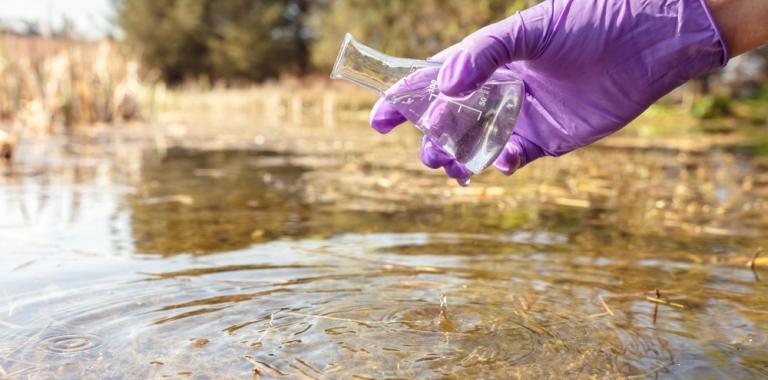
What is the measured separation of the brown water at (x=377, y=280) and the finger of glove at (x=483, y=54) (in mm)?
655

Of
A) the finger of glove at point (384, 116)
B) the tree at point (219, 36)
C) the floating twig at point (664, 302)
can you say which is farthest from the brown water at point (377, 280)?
the tree at point (219, 36)

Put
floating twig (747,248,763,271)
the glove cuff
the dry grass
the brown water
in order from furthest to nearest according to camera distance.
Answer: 1. the dry grass
2. floating twig (747,248,763,271)
3. the glove cuff
4. the brown water

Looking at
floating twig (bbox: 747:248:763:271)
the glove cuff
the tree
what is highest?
the tree

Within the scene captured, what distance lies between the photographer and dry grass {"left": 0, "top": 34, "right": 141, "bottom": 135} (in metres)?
9.64

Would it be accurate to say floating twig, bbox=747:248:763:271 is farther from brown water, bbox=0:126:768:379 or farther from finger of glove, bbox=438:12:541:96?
finger of glove, bbox=438:12:541:96

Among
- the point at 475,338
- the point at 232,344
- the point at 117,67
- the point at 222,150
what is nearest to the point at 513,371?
the point at 475,338

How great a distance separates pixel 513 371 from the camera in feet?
5.60

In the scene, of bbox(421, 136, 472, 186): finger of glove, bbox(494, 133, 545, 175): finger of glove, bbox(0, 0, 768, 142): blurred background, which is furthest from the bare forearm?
bbox(0, 0, 768, 142): blurred background

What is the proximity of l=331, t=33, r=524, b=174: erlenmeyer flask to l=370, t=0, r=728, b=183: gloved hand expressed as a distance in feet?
0.20

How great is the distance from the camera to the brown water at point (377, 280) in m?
1.80

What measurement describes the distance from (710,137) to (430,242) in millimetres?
10908

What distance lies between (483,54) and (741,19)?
0.69 meters

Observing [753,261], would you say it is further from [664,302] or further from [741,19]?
[741,19]

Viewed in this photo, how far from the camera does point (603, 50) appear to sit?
6.50ft
